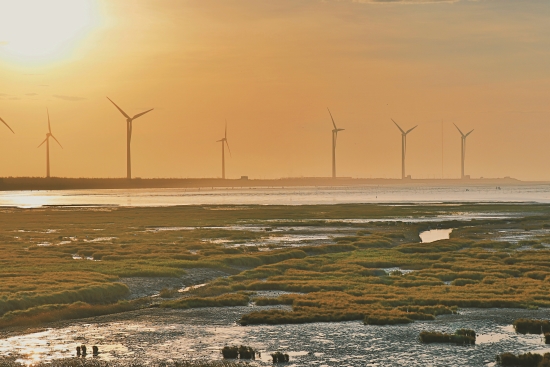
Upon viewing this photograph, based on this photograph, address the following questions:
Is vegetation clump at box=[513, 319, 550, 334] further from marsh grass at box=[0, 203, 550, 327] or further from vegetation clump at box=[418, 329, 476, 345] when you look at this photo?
marsh grass at box=[0, 203, 550, 327]

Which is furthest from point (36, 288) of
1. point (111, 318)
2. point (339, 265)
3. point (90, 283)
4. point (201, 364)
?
point (339, 265)

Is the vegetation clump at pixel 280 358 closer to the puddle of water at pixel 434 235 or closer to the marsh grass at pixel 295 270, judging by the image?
the marsh grass at pixel 295 270

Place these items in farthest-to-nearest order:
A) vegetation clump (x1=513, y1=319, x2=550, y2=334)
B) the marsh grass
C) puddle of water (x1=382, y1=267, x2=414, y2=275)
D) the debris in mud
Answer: puddle of water (x1=382, y1=267, x2=414, y2=275) < the marsh grass < vegetation clump (x1=513, y1=319, x2=550, y2=334) < the debris in mud

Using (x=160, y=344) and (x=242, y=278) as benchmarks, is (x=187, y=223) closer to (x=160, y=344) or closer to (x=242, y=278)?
(x=242, y=278)

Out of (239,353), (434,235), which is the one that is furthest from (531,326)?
(434,235)

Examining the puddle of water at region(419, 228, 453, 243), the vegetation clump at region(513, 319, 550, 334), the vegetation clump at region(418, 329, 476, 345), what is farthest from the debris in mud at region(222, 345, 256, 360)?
the puddle of water at region(419, 228, 453, 243)

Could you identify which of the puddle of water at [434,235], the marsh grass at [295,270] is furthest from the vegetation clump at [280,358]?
the puddle of water at [434,235]

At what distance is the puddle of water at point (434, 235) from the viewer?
89456 mm

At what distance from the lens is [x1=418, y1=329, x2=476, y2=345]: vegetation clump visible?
32.9 meters

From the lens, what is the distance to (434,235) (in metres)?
95.4

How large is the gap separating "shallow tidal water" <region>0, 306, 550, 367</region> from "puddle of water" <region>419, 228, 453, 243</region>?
4936 cm

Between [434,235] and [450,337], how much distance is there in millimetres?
63145

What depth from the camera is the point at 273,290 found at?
161 ft

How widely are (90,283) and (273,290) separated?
11275 mm
